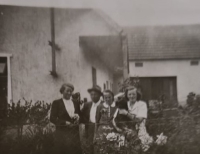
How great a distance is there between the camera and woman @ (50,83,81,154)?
1624 mm

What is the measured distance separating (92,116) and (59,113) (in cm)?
18

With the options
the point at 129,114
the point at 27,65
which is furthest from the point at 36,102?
the point at 129,114

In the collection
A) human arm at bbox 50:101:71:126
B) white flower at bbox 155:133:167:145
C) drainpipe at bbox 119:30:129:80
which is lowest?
white flower at bbox 155:133:167:145

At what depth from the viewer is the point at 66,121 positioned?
1.64 m

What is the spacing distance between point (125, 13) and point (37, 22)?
1.55 ft

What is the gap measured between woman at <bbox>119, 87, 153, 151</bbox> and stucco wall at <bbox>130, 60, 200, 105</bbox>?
4.5 inches

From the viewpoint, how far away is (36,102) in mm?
1632

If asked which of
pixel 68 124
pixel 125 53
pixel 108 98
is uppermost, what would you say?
pixel 125 53

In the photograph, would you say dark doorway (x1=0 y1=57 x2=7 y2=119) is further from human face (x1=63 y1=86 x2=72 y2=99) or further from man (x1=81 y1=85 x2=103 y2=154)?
man (x1=81 y1=85 x2=103 y2=154)

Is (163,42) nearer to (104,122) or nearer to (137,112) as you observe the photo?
(137,112)

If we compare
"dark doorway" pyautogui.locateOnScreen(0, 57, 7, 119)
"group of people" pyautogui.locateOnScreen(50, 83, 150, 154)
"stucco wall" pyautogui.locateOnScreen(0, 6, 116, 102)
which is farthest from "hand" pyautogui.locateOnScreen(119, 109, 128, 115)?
"dark doorway" pyautogui.locateOnScreen(0, 57, 7, 119)

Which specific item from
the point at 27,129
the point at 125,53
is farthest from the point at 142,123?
the point at 27,129

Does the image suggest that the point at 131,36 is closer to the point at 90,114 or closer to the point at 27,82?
the point at 90,114

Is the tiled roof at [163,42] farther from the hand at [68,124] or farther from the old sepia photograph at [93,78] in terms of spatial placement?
the hand at [68,124]
